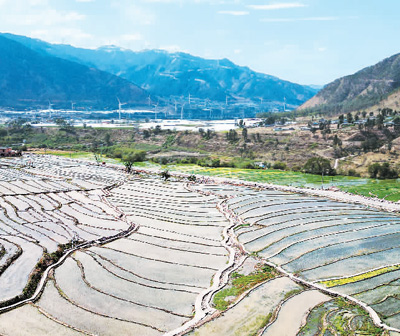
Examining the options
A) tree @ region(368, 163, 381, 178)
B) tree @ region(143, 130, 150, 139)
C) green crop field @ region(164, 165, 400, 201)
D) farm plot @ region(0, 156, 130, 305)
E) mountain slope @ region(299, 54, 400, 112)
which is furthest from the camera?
mountain slope @ region(299, 54, 400, 112)

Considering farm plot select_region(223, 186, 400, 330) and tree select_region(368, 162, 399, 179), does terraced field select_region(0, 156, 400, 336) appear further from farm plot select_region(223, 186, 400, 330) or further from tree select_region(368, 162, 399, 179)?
tree select_region(368, 162, 399, 179)

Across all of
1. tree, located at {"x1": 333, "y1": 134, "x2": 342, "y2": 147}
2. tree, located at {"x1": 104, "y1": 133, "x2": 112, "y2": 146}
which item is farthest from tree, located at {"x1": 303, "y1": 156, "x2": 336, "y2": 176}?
tree, located at {"x1": 104, "y1": 133, "x2": 112, "y2": 146}

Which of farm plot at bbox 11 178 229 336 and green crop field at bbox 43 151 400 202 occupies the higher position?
green crop field at bbox 43 151 400 202

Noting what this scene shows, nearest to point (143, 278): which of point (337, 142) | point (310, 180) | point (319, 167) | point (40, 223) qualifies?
point (40, 223)

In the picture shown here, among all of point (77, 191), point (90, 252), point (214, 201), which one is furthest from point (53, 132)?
point (90, 252)

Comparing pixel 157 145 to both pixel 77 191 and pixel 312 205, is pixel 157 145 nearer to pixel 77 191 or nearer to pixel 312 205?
pixel 77 191

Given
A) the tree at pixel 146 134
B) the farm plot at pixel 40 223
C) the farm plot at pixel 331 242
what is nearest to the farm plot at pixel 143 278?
the farm plot at pixel 40 223

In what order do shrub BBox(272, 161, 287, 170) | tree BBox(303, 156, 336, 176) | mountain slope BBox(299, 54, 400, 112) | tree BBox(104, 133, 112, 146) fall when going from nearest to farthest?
tree BBox(303, 156, 336, 176) → shrub BBox(272, 161, 287, 170) → tree BBox(104, 133, 112, 146) → mountain slope BBox(299, 54, 400, 112)
